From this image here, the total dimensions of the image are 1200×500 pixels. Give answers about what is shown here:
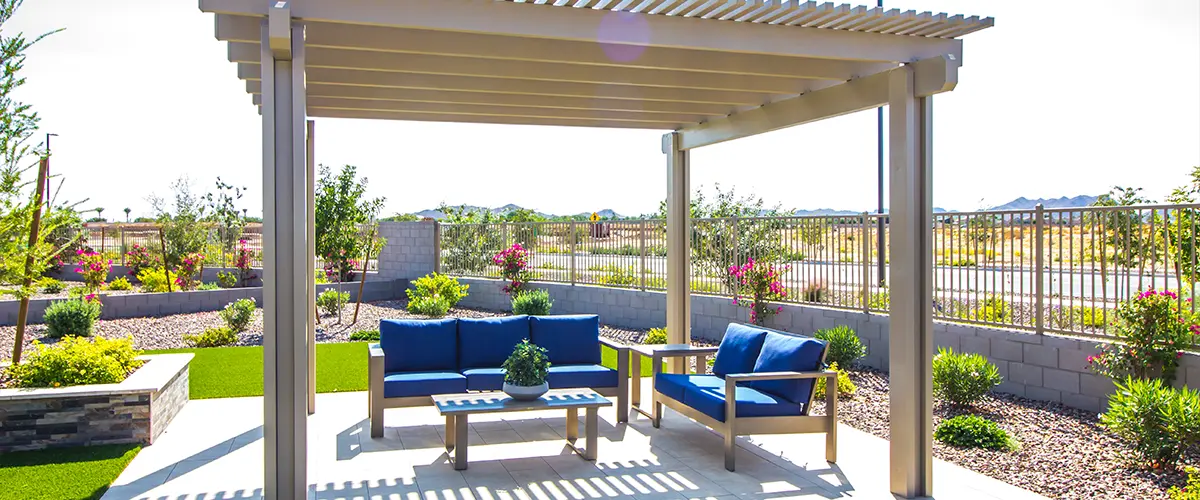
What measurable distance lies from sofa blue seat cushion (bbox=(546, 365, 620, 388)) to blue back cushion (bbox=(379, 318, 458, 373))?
827 mm

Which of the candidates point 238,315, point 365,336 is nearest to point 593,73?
point 365,336

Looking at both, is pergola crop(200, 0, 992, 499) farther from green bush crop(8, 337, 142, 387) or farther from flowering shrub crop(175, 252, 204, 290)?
flowering shrub crop(175, 252, 204, 290)

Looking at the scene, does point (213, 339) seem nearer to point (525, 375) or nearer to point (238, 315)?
point (238, 315)

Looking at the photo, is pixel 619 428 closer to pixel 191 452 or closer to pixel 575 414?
pixel 575 414

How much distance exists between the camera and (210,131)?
30750 millimetres

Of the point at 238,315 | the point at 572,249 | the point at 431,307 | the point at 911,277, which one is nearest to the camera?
the point at 911,277

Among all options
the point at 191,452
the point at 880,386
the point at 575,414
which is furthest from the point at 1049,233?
the point at 191,452

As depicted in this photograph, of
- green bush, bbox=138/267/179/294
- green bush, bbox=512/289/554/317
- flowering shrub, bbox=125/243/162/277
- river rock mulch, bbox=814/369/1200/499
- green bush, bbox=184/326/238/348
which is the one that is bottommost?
river rock mulch, bbox=814/369/1200/499

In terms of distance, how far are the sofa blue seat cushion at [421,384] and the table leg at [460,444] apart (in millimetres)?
858

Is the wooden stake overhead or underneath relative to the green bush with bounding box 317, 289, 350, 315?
overhead

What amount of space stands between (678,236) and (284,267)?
174 inches

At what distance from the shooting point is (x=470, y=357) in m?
6.98

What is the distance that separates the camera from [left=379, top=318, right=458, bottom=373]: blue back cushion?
6715 millimetres

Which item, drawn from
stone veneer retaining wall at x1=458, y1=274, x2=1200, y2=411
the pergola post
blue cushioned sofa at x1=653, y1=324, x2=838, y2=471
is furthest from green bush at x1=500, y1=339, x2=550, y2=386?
stone veneer retaining wall at x1=458, y1=274, x2=1200, y2=411
